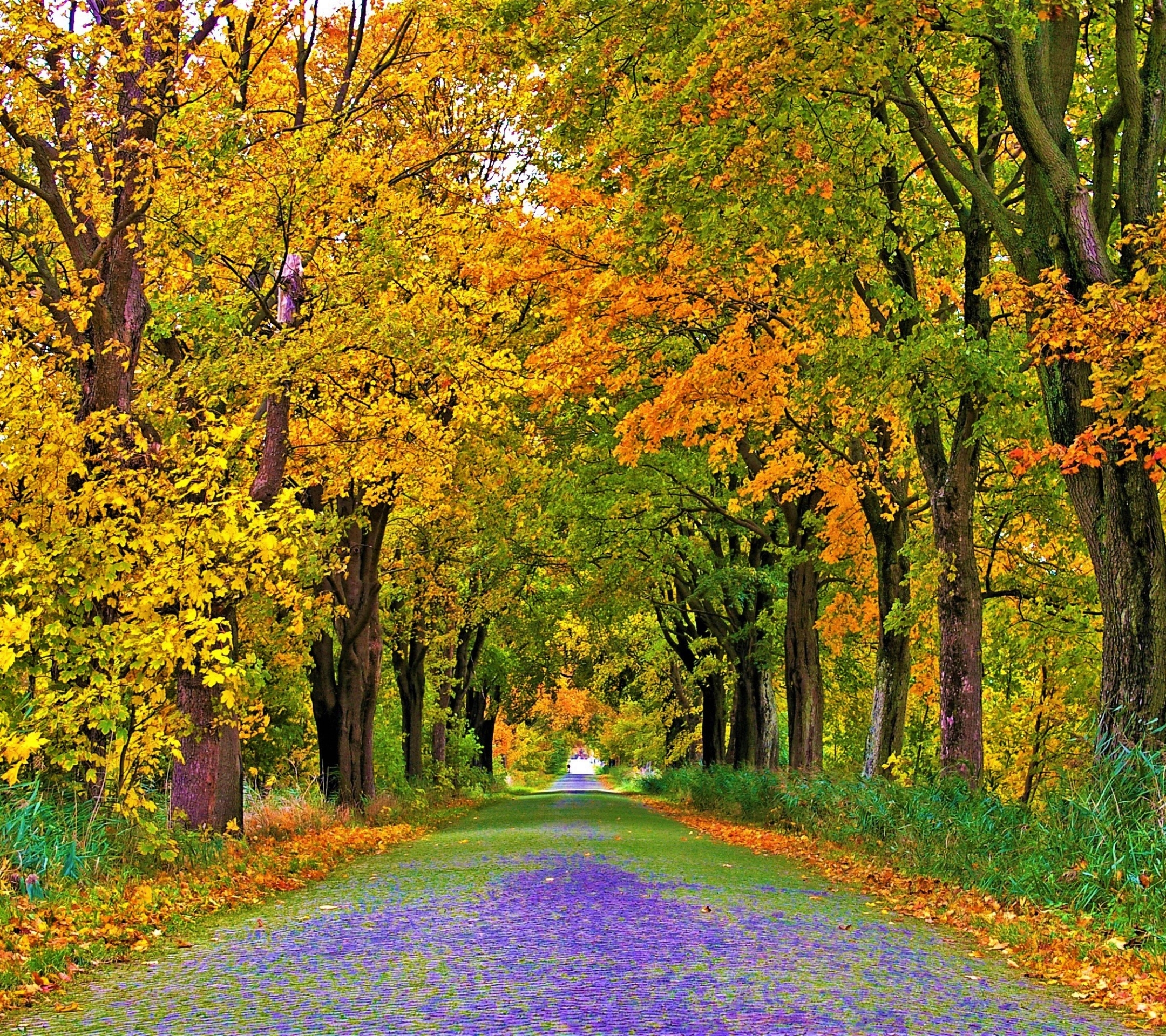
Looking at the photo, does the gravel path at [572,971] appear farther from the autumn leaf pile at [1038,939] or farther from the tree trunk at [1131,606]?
the tree trunk at [1131,606]

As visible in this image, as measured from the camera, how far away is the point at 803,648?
22.0 metres

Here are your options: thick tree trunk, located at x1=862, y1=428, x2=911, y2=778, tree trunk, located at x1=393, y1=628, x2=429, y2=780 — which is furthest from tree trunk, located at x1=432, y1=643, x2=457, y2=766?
thick tree trunk, located at x1=862, y1=428, x2=911, y2=778

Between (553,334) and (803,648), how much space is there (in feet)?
25.4

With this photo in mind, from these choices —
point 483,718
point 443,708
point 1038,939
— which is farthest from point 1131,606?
point 483,718

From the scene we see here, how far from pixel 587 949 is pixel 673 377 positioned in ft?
38.1

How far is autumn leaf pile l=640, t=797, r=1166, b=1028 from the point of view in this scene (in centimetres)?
639

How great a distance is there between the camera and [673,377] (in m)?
17.7

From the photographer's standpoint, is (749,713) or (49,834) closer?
(49,834)

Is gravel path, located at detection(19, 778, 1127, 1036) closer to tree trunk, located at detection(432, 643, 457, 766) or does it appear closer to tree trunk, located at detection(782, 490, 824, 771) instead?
tree trunk, located at detection(782, 490, 824, 771)

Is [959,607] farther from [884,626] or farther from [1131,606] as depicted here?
[1131,606]

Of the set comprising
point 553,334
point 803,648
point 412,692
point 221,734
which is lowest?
point 412,692

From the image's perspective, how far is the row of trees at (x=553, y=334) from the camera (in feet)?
32.0

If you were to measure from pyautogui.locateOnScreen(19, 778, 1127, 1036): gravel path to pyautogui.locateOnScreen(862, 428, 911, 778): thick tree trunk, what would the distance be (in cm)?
672

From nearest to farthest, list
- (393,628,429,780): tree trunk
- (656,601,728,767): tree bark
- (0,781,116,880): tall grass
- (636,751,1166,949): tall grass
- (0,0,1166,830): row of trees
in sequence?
(636,751,1166,949): tall grass
(0,781,116,880): tall grass
(0,0,1166,830): row of trees
(393,628,429,780): tree trunk
(656,601,728,767): tree bark
